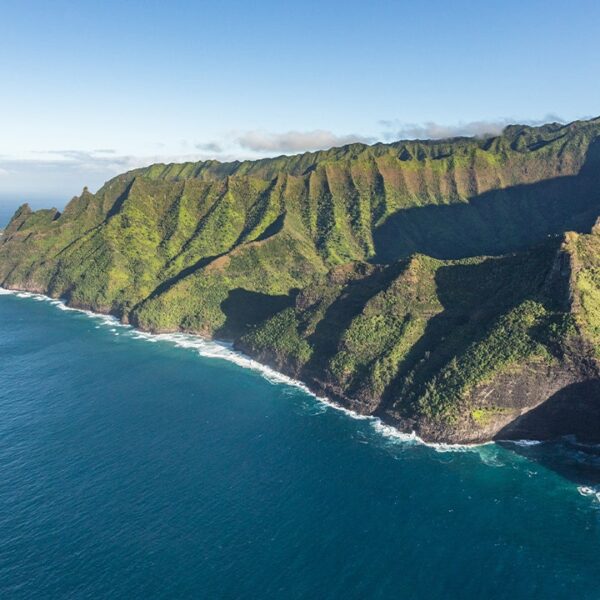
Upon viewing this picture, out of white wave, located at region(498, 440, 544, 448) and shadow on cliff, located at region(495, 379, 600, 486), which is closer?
shadow on cliff, located at region(495, 379, 600, 486)

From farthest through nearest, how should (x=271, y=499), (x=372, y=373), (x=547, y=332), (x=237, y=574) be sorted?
(x=372, y=373) < (x=547, y=332) < (x=271, y=499) < (x=237, y=574)

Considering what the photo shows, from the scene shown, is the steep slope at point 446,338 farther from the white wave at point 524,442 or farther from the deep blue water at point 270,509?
the deep blue water at point 270,509

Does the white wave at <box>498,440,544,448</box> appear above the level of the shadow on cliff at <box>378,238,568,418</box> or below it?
below

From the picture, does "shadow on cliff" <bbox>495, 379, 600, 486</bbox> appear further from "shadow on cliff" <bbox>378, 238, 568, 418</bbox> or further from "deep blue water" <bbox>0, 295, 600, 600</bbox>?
"shadow on cliff" <bbox>378, 238, 568, 418</bbox>

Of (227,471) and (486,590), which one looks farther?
(227,471)

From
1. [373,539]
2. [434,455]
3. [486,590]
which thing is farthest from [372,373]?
[486,590]

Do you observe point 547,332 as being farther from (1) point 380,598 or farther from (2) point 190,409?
(2) point 190,409

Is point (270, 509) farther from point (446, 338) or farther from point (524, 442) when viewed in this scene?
point (446, 338)

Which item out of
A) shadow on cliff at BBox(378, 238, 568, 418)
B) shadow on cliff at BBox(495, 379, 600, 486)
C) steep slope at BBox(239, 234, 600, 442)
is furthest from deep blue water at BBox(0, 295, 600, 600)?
shadow on cliff at BBox(378, 238, 568, 418)
